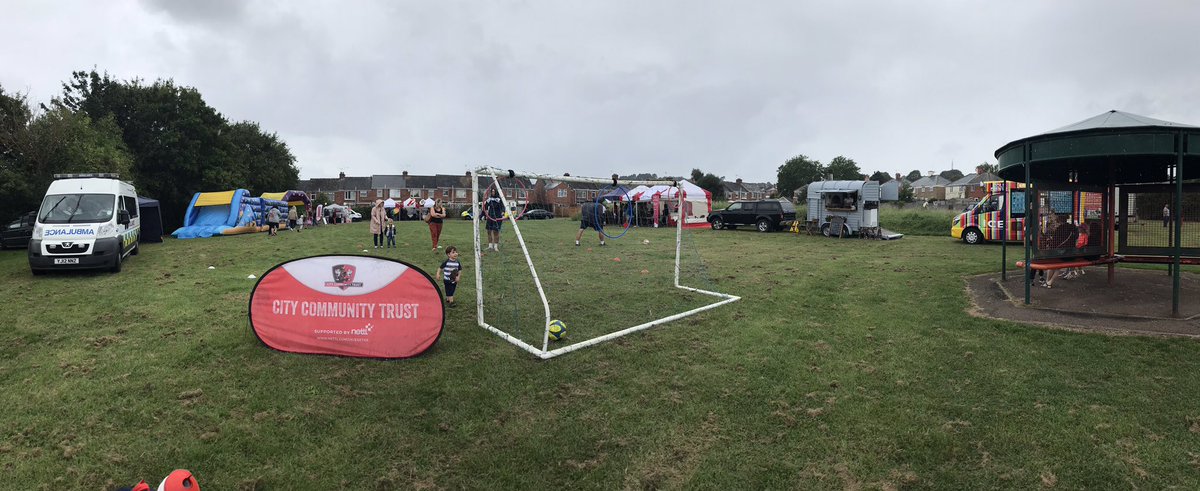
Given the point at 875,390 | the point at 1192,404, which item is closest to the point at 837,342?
the point at 875,390

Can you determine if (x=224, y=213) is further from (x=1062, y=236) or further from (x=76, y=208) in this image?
(x=1062, y=236)

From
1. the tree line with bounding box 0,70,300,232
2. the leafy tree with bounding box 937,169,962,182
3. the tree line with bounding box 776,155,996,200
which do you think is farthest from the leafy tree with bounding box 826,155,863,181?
the tree line with bounding box 0,70,300,232

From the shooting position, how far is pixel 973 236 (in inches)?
768

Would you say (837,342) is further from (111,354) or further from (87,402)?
(111,354)

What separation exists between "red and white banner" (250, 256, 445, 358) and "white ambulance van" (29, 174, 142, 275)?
9.34 metres

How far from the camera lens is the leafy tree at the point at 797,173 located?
98500 millimetres

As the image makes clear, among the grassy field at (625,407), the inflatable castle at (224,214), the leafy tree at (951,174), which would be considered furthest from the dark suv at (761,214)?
the leafy tree at (951,174)

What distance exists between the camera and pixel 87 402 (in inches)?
185

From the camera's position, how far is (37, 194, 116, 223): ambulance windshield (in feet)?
40.6

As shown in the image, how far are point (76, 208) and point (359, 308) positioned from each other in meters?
11.9

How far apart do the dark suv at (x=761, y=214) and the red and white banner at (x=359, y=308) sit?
2386 cm

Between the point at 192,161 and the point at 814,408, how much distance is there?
135 feet

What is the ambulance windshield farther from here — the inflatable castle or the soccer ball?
the soccer ball

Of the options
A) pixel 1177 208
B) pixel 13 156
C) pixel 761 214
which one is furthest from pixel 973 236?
pixel 13 156
